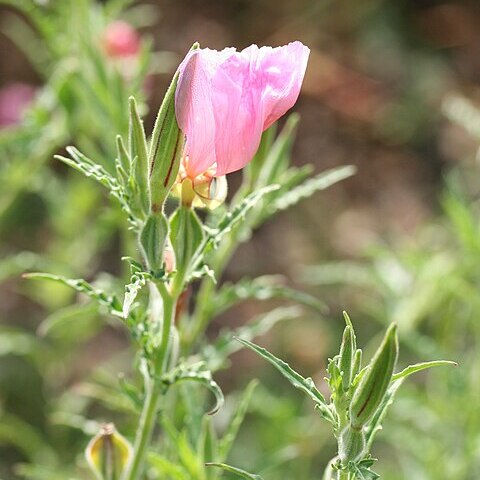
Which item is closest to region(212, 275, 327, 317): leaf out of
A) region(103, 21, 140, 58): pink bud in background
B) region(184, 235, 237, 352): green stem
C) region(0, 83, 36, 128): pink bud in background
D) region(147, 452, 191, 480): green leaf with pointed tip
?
region(184, 235, 237, 352): green stem

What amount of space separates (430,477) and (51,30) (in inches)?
42.1

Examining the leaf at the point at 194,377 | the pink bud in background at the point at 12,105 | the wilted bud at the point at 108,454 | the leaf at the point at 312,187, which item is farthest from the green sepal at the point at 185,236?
the pink bud in background at the point at 12,105

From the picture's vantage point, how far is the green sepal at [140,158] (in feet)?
2.99

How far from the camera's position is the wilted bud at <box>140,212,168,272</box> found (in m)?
0.94

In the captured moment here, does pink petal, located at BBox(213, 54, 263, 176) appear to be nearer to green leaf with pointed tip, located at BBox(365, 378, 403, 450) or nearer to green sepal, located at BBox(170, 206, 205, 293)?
green sepal, located at BBox(170, 206, 205, 293)

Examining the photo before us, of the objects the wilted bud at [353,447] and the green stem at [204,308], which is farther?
the green stem at [204,308]

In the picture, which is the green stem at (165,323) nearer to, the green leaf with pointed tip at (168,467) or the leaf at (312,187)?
the green leaf with pointed tip at (168,467)

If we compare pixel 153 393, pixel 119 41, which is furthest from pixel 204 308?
pixel 119 41

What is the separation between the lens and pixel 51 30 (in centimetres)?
172

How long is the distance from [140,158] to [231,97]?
4.5 inches

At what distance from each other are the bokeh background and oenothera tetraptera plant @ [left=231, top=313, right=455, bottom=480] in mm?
412

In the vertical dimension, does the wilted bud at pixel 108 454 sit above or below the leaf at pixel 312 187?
below

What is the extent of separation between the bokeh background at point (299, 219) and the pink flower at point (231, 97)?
1.24ft

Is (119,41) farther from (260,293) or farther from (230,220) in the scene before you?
(230,220)
